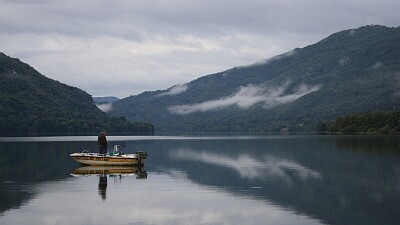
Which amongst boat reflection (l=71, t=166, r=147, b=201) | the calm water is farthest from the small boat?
the calm water

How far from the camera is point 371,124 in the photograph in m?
162

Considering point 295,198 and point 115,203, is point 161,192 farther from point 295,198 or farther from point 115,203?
point 295,198

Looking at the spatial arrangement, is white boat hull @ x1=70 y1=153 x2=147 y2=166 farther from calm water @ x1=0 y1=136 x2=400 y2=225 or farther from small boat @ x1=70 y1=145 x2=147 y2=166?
calm water @ x1=0 y1=136 x2=400 y2=225

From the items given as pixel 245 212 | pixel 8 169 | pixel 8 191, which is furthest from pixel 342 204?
pixel 8 169

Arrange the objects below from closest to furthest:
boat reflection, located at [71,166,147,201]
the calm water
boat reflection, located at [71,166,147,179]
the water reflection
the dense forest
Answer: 1. the calm water
2. the water reflection
3. boat reflection, located at [71,166,147,201]
4. boat reflection, located at [71,166,147,179]
5. the dense forest

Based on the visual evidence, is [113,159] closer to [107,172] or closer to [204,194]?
[107,172]

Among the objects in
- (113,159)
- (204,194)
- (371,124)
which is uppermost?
(371,124)

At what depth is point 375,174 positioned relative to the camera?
40.5 m

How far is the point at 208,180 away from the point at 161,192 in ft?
21.6

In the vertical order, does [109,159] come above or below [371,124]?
below

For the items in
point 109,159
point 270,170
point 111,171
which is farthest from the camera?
point 109,159

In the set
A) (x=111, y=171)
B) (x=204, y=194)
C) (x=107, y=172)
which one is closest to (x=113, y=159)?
(x=111, y=171)

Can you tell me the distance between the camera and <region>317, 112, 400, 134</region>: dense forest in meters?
155

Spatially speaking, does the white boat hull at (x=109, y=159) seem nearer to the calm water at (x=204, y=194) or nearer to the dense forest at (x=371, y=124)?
the calm water at (x=204, y=194)
